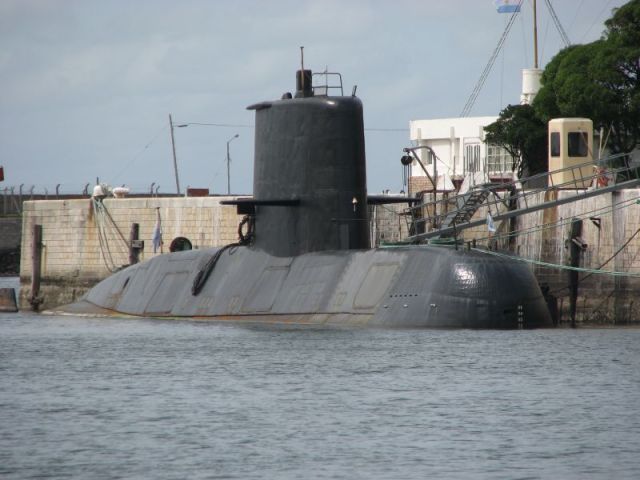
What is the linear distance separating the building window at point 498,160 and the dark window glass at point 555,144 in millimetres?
24027

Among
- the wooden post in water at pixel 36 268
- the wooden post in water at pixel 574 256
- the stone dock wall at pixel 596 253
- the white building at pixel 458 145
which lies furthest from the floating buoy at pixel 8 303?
the white building at pixel 458 145

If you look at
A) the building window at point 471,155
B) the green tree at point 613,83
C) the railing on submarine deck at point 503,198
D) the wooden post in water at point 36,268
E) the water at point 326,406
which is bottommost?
the water at point 326,406

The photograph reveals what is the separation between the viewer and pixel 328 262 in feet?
113

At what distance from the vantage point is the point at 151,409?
24.2 meters

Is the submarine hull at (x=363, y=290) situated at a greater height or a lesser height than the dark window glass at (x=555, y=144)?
lesser

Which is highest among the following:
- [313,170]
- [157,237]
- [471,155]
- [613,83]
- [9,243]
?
[613,83]

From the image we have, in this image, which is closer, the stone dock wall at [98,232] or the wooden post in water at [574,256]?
the wooden post in water at [574,256]

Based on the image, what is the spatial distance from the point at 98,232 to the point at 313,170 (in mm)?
22759

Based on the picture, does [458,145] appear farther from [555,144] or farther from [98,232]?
[98,232]

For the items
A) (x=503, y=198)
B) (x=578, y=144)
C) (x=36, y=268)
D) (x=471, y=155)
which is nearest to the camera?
(x=503, y=198)

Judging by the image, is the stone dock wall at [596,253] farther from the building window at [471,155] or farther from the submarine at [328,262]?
the building window at [471,155]

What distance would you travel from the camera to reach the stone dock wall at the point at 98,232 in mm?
52875

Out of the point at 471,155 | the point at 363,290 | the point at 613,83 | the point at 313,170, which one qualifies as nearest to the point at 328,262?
the point at 363,290

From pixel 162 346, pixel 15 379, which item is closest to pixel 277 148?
pixel 162 346
